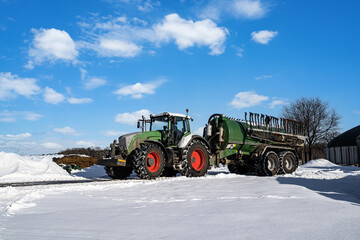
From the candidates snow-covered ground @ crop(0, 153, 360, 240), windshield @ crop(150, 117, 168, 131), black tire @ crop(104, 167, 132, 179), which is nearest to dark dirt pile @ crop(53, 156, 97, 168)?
black tire @ crop(104, 167, 132, 179)

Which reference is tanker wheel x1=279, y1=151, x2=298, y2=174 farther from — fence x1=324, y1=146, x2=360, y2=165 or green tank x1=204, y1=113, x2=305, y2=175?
fence x1=324, y1=146, x2=360, y2=165

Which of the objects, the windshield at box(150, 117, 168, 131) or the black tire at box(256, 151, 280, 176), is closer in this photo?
the windshield at box(150, 117, 168, 131)

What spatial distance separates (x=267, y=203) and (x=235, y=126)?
8.81 metres

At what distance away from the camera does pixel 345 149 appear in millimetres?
35531

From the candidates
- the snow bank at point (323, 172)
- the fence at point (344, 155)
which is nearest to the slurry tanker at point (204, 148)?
the snow bank at point (323, 172)

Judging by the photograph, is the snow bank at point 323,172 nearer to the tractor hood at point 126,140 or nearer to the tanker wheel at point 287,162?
the tanker wheel at point 287,162

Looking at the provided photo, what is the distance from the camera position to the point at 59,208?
18.8 feet

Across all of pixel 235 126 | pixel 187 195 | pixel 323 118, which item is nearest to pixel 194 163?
pixel 235 126

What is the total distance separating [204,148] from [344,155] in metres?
28.4

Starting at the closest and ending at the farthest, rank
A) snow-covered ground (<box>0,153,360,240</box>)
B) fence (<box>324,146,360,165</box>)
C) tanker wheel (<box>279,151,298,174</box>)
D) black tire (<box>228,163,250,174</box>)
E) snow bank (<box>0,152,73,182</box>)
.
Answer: snow-covered ground (<box>0,153,360,240</box>), snow bank (<box>0,152,73,182</box>), tanker wheel (<box>279,151,298,174</box>), black tire (<box>228,163,250,174</box>), fence (<box>324,146,360,165</box>)

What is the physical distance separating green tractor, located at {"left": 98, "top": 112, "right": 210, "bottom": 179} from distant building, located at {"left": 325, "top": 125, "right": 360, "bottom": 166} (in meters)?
27.6

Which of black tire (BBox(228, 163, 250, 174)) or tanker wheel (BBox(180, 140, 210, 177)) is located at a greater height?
tanker wheel (BBox(180, 140, 210, 177))

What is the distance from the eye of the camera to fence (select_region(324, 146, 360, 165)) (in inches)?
1359

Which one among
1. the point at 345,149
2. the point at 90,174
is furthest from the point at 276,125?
the point at 345,149
